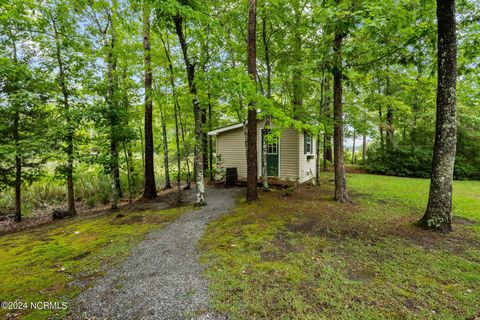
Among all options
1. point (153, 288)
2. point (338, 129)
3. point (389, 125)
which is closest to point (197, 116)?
point (338, 129)


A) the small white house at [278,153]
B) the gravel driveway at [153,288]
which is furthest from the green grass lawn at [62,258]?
the small white house at [278,153]

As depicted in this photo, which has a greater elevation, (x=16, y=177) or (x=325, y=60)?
(x=325, y=60)

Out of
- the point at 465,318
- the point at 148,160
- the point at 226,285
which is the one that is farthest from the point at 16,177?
the point at 465,318

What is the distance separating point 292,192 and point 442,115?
5.08m

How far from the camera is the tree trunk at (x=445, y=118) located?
12.4 ft

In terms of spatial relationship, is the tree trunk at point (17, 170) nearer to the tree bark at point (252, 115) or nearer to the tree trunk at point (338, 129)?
the tree bark at point (252, 115)

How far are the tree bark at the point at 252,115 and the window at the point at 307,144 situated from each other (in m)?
4.70

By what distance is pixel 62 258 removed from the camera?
138 inches

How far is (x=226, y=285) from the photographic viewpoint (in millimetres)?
2631

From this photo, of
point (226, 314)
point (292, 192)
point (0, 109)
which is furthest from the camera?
point (292, 192)

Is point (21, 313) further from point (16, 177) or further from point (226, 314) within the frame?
point (16, 177)

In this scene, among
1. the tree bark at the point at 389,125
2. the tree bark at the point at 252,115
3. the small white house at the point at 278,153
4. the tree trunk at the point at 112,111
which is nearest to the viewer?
the tree bark at the point at 252,115

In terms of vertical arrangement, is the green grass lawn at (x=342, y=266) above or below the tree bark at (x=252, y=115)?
below

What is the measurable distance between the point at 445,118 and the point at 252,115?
4.42m
